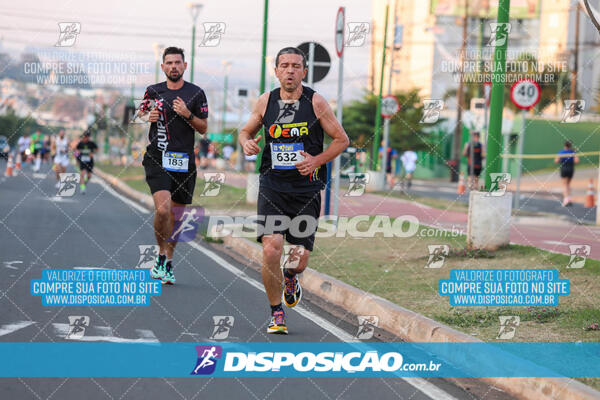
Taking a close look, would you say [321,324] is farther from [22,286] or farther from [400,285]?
[22,286]

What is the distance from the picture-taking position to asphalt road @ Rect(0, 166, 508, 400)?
5.04 meters

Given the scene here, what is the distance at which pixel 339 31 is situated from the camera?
12820mm

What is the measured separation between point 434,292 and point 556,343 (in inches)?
90.5

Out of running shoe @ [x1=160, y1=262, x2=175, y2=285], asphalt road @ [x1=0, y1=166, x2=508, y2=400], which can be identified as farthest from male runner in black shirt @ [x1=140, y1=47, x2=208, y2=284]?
asphalt road @ [x1=0, y1=166, x2=508, y2=400]

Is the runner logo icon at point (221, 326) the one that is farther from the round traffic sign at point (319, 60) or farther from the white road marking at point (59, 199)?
the white road marking at point (59, 199)

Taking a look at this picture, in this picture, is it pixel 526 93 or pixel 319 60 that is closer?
pixel 319 60

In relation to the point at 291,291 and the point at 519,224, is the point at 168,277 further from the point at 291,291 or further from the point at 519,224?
the point at 519,224

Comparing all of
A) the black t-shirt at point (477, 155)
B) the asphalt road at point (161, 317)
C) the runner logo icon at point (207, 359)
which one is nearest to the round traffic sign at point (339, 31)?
the asphalt road at point (161, 317)

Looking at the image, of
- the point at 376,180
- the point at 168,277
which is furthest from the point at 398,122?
the point at 168,277

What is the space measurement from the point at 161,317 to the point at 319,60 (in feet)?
22.2

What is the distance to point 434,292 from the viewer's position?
8.62 meters

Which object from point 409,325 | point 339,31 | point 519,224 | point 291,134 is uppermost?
point 339,31

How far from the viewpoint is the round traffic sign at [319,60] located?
13023mm

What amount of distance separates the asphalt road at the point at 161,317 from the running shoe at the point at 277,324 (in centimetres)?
8
